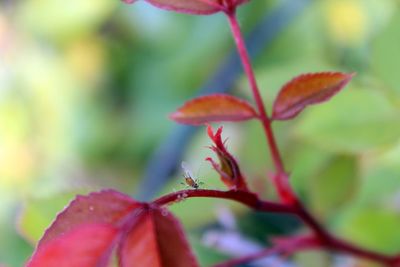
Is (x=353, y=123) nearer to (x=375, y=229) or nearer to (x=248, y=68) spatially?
(x=375, y=229)

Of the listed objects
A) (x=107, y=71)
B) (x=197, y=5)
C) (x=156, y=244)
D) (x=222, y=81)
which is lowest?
(x=156, y=244)

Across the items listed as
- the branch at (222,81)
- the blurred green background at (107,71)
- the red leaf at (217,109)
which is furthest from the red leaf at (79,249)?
the blurred green background at (107,71)

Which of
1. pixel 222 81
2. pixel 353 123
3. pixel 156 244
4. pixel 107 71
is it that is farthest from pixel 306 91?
pixel 107 71

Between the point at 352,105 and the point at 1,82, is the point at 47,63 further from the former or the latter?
the point at 352,105

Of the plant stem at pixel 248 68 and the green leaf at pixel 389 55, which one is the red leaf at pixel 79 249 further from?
the green leaf at pixel 389 55

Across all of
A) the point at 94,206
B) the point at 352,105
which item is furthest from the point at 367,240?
the point at 94,206

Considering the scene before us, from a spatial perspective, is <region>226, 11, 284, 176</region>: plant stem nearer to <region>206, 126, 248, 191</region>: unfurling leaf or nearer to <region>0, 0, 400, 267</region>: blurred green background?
<region>206, 126, 248, 191</region>: unfurling leaf

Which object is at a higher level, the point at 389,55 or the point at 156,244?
the point at 389,55
